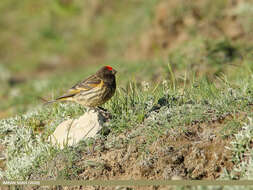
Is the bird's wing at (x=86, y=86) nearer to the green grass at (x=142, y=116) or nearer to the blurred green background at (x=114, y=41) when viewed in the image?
the green grass at (x=142, y=116)

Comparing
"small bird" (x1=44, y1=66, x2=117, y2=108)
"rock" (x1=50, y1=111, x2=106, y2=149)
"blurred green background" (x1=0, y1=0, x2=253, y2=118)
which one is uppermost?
"blurred green background" (x1=0, y1=0, x2=253, y2=118)

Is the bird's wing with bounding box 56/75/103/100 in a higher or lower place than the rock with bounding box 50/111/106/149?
higher

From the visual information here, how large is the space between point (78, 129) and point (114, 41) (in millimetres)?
12193

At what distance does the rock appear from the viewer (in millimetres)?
5750

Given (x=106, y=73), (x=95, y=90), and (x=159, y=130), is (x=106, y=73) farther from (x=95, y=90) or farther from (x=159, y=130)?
(x=159, y=130)

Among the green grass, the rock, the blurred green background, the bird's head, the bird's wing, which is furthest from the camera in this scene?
the blurred green background

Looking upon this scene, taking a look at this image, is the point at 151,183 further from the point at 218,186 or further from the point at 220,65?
the point at 220,65

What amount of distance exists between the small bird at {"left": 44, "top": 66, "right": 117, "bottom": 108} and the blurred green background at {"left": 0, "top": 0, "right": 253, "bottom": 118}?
2.96 m

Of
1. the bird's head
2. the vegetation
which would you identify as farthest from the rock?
the bird's head

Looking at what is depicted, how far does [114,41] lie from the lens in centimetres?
1781

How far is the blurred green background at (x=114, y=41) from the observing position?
1155cm

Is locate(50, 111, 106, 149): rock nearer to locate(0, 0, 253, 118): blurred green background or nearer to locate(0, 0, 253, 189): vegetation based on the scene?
locate(0, 0, 253, 189): vegetation

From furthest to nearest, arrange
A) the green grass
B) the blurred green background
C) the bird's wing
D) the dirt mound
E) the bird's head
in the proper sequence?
1. the blurred green background
2. the bird's head
3. the bird's wing
4. the green grass
5. the dirt mound

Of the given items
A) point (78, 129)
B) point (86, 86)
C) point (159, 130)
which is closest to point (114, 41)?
point (86, 86)
